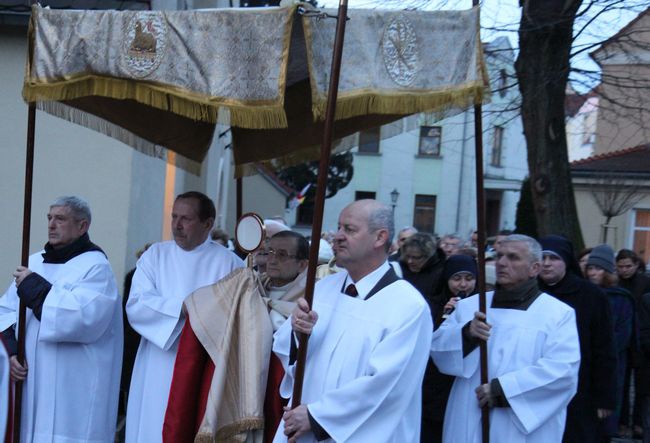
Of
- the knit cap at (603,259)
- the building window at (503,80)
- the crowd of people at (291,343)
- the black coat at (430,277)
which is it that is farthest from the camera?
the building window at (503,80)

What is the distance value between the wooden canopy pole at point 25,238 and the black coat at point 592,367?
335cm

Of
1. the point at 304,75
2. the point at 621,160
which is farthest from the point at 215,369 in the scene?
the point at 621,160

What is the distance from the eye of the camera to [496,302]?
15.4 ft

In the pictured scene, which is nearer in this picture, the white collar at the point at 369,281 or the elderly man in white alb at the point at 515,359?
the white collar at the point at 369,281

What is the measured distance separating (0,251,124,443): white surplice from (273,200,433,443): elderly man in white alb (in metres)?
1.44

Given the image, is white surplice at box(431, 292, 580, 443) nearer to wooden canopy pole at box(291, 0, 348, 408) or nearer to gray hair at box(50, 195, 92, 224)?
wooden canopy pole at box(291, 0, 348, 408)

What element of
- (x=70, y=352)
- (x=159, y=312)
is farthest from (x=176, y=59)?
(x=70, y=352)

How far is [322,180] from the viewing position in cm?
373

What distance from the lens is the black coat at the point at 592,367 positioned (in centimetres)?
531

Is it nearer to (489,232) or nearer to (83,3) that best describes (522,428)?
(83,3)

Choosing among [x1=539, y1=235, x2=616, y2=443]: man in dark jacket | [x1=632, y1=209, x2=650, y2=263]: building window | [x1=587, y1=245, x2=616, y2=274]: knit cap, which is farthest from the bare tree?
[x1=539, y1=235, x2=616, y2=443]: man in dark jacket

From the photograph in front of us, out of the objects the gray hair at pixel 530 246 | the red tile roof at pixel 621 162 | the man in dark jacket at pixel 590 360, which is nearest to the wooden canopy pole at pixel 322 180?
the gray hair at pixel 530 246

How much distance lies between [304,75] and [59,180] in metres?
3.84

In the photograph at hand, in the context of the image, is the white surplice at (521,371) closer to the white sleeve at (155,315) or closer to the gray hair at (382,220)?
the gray hair at (382,220)
